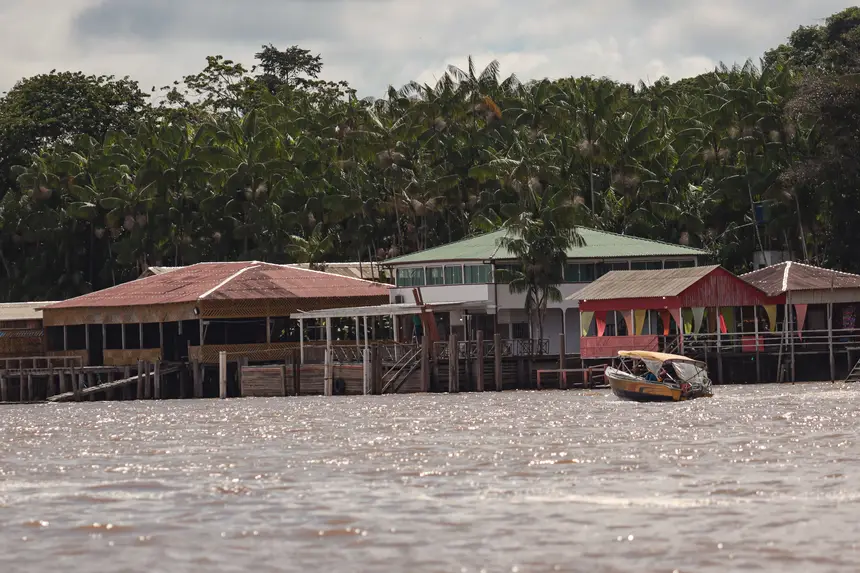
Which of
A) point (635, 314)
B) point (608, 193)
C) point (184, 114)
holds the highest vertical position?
point (184, 114)

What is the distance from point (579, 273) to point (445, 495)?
178 feet

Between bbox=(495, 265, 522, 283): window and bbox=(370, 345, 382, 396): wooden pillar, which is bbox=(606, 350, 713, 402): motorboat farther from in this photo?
bbox=(495, 265, 522, 283): window

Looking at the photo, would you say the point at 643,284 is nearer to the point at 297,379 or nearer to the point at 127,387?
the point at 297,379

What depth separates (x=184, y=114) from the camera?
417 ft

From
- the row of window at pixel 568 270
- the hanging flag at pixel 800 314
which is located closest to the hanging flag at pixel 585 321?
the row of window at pixel 568 270

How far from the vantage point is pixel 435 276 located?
8181cm

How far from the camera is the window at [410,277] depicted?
82250 mm

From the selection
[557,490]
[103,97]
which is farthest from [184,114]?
[557,490]

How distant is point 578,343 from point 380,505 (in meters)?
55.6

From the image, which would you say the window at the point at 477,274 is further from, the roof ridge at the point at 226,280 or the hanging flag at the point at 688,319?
the hanging flag at the point at 688,319

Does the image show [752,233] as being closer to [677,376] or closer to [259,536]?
[677,376]

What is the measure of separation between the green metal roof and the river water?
3296cm

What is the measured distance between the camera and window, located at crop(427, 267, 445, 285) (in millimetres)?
81562

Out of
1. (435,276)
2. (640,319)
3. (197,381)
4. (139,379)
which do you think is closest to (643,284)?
(640,319)
